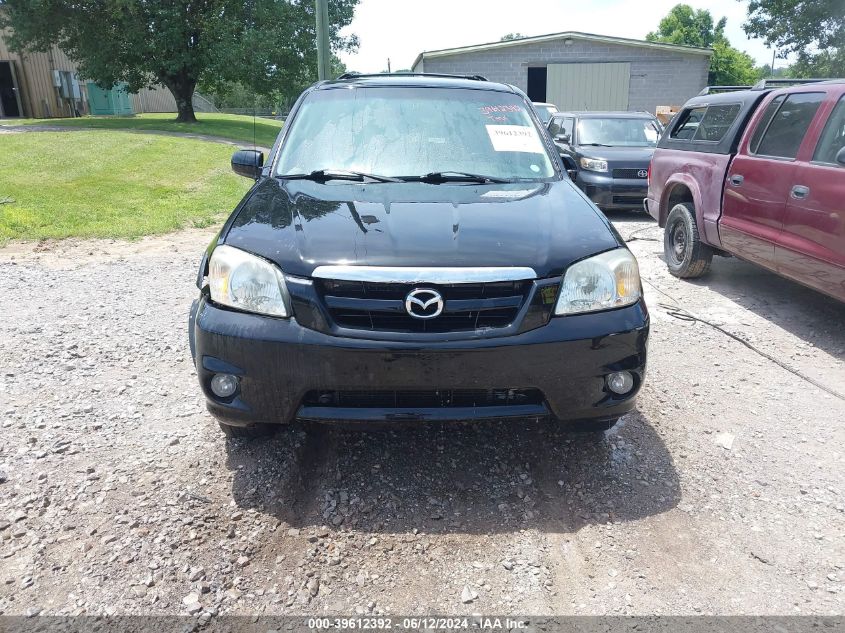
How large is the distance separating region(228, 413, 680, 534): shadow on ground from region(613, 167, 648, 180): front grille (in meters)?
7.24

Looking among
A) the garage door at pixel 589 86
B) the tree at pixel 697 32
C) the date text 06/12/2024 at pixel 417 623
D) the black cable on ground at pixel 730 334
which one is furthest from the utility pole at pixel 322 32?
the tree at pixel 697 32

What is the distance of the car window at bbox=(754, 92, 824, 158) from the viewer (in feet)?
16.2

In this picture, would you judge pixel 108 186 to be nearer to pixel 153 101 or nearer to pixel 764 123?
pixel 764 123

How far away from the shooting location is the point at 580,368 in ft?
8.49

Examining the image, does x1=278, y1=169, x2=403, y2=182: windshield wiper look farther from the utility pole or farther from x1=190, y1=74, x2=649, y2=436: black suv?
the utility pole

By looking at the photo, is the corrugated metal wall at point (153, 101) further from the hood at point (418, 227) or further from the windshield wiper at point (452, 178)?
the hood at point (418, 227)

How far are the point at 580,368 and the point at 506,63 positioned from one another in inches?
935

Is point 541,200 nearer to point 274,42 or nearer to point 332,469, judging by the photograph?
point 332,469

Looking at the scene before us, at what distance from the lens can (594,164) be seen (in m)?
10.1

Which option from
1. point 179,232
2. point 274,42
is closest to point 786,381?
point 179,232

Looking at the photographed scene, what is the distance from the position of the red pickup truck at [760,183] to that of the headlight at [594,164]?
285 centimetres

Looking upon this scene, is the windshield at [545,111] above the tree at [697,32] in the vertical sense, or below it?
below

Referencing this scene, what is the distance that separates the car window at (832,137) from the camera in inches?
178

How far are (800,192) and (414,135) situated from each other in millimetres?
2918
